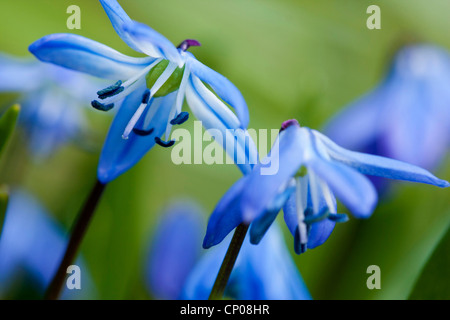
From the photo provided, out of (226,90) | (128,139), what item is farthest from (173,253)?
(226,90)

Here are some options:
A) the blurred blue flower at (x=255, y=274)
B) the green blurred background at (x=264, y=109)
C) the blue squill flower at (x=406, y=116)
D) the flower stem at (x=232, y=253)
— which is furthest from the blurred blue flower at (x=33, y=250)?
the blue squill flower at (x=406, y=116)

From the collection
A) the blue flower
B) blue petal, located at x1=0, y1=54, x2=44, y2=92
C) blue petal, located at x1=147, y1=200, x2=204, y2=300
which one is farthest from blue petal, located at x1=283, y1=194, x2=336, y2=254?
blue petal, located at x1=0, y1=54, x2=44, y2=92

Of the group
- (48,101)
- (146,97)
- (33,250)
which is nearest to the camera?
(146,97)

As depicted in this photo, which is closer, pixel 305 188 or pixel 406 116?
pixel 305 188

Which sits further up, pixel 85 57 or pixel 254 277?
pixel 85 57

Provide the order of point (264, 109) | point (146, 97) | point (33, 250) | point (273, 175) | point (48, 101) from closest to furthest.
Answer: point (273, 175) → point (146, 97) → point (33, 250) → point (48, 101) → point (264, 109)

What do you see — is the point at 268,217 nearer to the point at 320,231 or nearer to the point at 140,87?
the point at 320,231

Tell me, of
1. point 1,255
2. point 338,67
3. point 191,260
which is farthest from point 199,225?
point 338,67

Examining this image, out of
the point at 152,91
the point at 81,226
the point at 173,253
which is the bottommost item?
the point at 173,253
